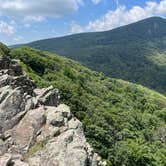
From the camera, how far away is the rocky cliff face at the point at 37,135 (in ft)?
134

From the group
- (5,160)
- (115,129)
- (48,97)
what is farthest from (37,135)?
(115,129)

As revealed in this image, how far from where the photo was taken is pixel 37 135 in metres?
45.4

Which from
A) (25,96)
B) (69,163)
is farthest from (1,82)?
(69,163)

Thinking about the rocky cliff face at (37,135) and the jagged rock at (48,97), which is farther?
the jagged rock at (48,97)

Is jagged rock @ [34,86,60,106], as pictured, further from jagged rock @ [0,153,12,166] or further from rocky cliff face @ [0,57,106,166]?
jagged rock @ [0,153,12,166]

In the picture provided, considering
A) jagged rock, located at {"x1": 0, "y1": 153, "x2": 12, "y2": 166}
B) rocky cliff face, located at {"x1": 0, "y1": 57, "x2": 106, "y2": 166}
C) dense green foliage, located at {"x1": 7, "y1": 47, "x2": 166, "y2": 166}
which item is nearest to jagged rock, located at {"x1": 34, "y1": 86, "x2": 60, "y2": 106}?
rocky cliff face, located at {"x1": 0, "y1": 57, "x2": 106, "y2": 166}

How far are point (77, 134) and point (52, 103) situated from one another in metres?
16.4

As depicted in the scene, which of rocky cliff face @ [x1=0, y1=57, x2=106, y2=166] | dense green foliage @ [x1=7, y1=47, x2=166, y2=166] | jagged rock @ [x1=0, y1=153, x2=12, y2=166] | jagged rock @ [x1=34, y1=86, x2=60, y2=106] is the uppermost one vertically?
jagged rock @ [x1=0, y1=153, x2=12, y2=166]

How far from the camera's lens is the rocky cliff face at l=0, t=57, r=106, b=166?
1613 inches

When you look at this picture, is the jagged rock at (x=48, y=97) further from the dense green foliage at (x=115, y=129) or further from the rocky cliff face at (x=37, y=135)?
the dense green foliage at (x=115, y=129)

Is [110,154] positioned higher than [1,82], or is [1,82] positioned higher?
[1,82]

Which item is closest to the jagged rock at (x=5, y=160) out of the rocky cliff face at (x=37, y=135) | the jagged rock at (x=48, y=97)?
the rocky cliff face at (x=37, y=135)

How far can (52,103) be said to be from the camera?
61219 mm

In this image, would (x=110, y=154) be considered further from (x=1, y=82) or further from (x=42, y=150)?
(x=42, y=150)
